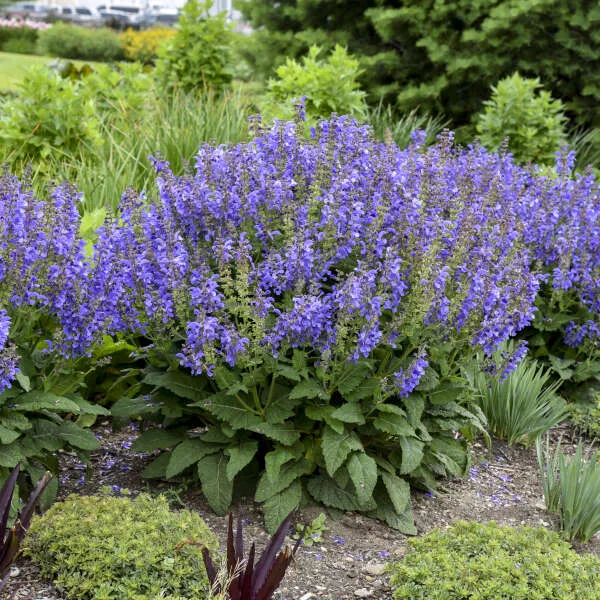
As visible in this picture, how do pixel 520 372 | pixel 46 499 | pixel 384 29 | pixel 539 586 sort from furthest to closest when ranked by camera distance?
pixel 384 29 < pixel 520 372 < pixel 46 499 < pixel 539 586

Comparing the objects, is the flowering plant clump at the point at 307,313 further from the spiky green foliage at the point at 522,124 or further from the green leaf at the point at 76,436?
the spiky green foliage at the point at 522,124

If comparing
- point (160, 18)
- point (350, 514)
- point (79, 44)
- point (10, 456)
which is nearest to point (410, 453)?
point (350, 514)

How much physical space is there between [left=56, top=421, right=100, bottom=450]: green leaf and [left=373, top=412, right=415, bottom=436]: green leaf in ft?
4.12

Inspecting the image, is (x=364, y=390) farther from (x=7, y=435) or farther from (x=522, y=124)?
(x=522, y=124)

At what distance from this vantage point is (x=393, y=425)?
12.0ft

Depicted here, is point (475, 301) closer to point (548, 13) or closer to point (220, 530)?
point (220, 530)

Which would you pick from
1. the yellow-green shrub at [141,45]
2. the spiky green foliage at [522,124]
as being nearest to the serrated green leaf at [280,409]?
the spiky green foliage at [522,124]

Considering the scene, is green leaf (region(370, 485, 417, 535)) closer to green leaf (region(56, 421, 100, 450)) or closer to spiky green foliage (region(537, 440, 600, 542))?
spiky green foliage (region(537, 440, 600, 542))

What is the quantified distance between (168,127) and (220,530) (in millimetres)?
4510

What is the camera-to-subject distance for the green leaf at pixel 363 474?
3.62 metres

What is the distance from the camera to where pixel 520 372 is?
194 inches

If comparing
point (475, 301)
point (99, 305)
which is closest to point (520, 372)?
point (475, 301)

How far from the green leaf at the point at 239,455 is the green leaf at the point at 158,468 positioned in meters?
0.39

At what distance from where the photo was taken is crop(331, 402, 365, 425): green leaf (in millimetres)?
3561
